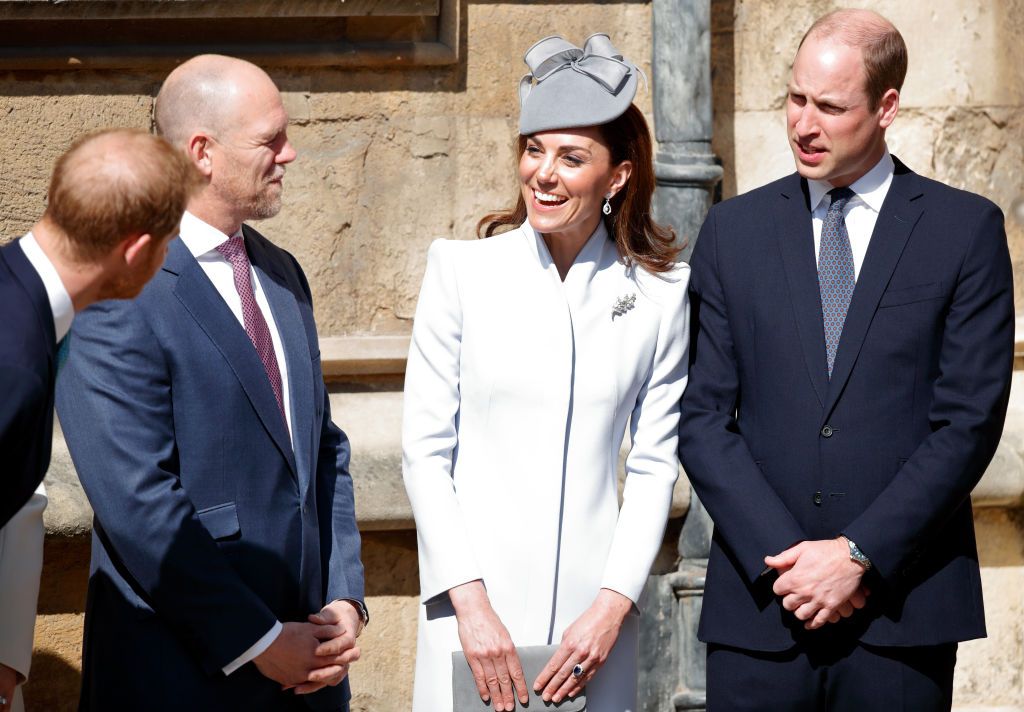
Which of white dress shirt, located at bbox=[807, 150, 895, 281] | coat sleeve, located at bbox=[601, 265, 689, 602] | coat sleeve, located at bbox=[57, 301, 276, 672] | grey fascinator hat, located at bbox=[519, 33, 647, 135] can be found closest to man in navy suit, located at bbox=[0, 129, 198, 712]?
coat sleeve, located at bbox=[57, 301, 276, 672]

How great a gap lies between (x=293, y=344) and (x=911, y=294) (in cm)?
129

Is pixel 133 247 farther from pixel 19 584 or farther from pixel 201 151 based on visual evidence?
pixel 19 584

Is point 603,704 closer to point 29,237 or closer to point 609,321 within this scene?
point 609,321

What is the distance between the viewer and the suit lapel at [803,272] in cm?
301

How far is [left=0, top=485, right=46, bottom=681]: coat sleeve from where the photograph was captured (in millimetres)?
2873

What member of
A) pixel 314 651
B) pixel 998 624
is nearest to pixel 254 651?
pixel 314 651

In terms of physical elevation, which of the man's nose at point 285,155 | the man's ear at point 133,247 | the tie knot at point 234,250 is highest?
the man's nose at point 285,155

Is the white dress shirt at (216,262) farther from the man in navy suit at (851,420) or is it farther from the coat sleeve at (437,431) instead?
the man in navy suit at (851,420)

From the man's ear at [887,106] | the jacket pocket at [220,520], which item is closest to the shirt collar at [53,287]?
the jacket pocket at [220,520]

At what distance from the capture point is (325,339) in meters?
4.42

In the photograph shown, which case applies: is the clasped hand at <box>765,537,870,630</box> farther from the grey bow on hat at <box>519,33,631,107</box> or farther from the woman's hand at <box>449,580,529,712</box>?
the grey bow on hat at <box>519,33,631,107</box>

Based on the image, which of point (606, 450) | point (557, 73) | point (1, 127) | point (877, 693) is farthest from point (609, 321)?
point (1, 127)

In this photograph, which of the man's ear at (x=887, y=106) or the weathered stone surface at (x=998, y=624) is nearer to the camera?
the man's ear at (x=887, y=106)

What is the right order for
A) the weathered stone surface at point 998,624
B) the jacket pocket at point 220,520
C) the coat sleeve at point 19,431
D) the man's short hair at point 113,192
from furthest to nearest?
the weathered stone surface at point 998,624 < the jacket pocket at point 220,520 < the man's short hair at point 113,192 < the coat sleeve at point 19,431
